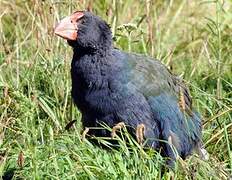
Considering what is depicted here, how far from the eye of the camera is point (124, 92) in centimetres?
493

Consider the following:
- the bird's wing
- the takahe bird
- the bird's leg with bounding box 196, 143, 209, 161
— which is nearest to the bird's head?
the takahe bird

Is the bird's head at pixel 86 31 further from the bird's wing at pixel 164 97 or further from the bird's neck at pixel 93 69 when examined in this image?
the bird's wing at pixel 164 97

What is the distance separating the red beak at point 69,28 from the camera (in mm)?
4949

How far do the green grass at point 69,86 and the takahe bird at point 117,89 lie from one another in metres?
0.20

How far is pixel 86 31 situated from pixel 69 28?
3.6 inches

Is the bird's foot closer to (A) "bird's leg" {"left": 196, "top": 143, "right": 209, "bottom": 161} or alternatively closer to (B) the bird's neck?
(A) "bird's leg" {"left": 196, "top": 143, "right": 209, "bottom": 161}

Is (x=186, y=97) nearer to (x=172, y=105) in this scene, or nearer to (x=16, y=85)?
(x=172, y=105)

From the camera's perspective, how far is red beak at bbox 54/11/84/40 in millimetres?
4949

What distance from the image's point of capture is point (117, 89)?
4918 millimetres

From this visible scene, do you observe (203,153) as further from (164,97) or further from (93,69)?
(93,69)

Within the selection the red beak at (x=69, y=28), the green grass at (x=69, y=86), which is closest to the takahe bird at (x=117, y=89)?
the red beak at (x=69, y=28)

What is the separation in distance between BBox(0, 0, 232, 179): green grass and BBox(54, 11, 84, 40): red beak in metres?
0.43

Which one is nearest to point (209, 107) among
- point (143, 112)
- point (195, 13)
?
point (143, 112)

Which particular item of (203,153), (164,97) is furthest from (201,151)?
(164,97)
